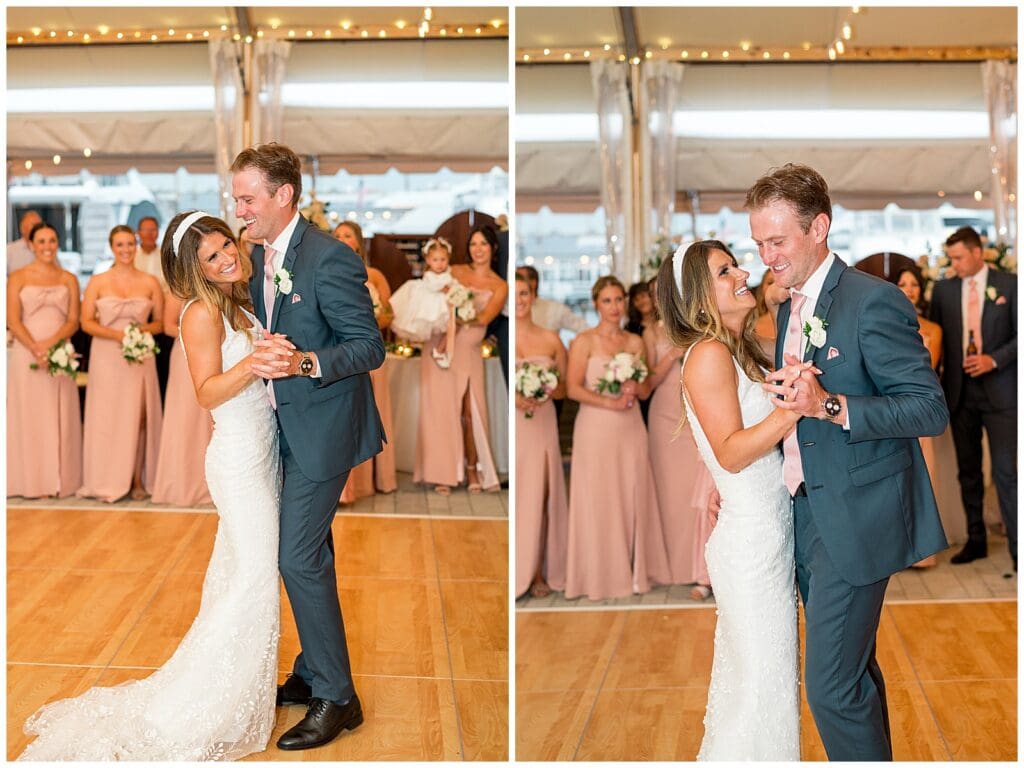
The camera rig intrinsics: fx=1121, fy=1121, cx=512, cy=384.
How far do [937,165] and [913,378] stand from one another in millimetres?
8960

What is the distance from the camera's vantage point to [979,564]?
19.6ft

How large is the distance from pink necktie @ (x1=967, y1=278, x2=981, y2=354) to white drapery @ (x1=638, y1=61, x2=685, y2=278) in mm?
4138

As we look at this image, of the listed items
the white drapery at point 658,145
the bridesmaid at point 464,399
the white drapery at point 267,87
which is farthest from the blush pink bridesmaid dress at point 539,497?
the white drapery at point 267,87

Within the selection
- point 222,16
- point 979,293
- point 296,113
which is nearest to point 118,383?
point 296,113

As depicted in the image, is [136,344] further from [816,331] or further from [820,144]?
[820,144]

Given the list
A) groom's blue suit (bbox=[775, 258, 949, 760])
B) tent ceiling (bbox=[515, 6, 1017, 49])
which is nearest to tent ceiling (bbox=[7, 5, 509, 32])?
tent ceiling (bbox=[515, 6, 1017, 49])

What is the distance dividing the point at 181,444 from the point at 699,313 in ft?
15.2

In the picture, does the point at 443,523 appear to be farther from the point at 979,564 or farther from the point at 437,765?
the point at 437,765

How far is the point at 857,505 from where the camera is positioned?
2605 millimetres

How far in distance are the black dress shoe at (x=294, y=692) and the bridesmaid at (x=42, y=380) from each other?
3809 millimetres

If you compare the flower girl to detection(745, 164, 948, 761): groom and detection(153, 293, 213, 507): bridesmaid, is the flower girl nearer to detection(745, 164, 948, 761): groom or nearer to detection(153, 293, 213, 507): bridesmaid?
detection(153, 293, 213, 507): bridesmaid

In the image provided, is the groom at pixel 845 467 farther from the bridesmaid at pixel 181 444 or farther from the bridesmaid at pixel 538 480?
the bridesmaid at pixel 181 444

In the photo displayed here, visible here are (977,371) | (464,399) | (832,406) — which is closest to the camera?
(832,406)

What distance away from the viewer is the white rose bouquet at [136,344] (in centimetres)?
673
